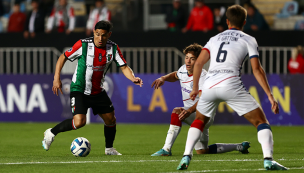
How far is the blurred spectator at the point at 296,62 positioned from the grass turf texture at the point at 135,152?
1.76 metres

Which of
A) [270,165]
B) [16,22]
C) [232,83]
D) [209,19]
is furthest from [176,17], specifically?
[270,165]

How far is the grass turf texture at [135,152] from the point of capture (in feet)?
21.4

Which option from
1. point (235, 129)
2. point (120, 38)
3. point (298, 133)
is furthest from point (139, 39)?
point (298, 133)

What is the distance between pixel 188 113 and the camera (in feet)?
25.2

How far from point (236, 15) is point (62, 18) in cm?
1171

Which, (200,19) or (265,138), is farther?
(200,19)

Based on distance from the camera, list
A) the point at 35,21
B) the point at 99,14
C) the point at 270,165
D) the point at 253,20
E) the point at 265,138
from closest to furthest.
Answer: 1. the point at 270,165
2. the point at 265,138
3. the point at 253,20
4. the point at 99,14
5. the point at 35,21

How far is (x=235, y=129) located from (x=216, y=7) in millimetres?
5423

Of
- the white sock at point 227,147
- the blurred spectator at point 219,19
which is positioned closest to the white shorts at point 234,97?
the white sock at point 227,147

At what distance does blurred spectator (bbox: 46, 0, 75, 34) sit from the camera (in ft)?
55.7

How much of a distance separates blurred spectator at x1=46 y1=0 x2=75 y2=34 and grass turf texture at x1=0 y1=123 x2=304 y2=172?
4255 millimetres

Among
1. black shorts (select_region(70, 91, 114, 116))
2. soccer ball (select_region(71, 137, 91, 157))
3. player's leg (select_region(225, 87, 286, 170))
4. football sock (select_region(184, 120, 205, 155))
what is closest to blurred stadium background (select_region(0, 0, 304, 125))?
black shorts (select_region(70, 91, 114, 116))

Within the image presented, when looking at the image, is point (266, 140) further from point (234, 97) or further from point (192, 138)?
point (192, 138)

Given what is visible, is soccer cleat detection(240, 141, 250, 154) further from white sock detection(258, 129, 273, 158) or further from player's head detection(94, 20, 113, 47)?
player's head detection(94, 20, 113, 47)
